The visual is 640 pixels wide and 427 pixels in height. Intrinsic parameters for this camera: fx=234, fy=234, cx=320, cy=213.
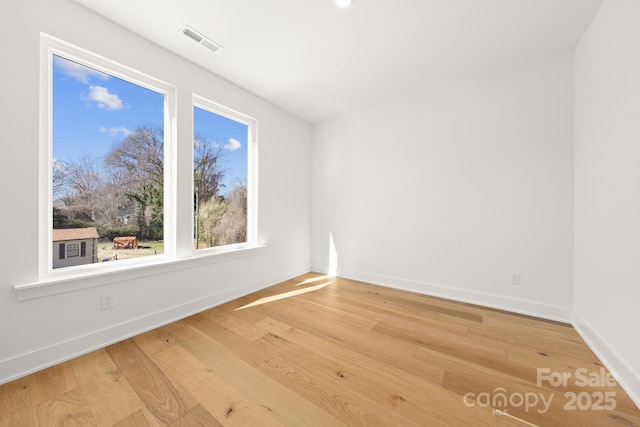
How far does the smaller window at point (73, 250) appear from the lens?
1.80 meters

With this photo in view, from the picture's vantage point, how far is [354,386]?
4.70ft

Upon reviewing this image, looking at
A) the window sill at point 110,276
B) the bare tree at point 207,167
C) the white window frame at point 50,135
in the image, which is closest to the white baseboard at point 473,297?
the window sill at point 110,276

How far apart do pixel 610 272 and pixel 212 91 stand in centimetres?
382

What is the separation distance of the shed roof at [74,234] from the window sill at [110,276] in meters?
0.30

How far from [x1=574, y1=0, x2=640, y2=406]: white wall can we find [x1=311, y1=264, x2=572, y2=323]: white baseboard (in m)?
0.20

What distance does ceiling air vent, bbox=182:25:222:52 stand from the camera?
2001mm

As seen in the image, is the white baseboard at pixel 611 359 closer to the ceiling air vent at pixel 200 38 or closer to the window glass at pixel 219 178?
the window glass at pixel 219 178

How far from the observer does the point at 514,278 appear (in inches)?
97.0

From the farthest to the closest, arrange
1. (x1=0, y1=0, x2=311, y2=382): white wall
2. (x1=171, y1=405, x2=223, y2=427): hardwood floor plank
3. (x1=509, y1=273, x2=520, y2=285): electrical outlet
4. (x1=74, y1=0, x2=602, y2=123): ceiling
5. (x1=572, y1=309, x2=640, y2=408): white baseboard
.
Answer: (x1=509, y1=273, x2=520, y2=285): electrical outlet → (x1=74, y1=0, x2=602, y2=123): ceiling → (x1=0, y1=0, x2=311, y2=382): white wall → (x1=572, y1=309, x2=640, y2=408): white baseboard → (x1=171, y1=405, x2=223, y2=427): hardwood floor plank

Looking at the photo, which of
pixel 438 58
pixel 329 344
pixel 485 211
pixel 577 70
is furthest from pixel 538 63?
pixel 329 344

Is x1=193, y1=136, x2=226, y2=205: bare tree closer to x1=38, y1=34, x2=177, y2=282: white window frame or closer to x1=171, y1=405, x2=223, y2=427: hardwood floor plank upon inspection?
x1=38, y1=34, x2=177, y2=282: white window frame

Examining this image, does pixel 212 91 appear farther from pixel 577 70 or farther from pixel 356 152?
pixel 577 70

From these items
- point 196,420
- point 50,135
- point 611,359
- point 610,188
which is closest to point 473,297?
point 611,359

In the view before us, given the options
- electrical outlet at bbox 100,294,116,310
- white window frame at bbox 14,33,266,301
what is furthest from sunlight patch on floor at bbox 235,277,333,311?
electrical outlet at bbox 100,294,116,310
